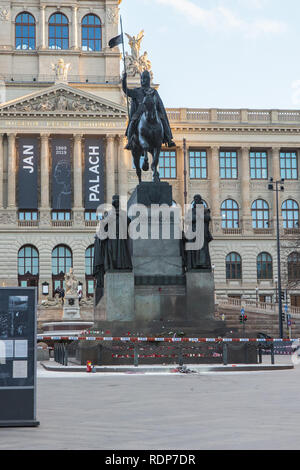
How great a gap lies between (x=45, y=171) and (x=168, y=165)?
43.5 feet

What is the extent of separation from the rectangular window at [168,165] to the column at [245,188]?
7247 millimetres

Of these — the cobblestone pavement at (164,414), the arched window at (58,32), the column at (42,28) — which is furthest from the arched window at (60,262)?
the cobblestone pavement at (164,414)

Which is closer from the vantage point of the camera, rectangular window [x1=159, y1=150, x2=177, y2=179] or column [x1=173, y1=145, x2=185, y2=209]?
column [x1=173, y1=145, x2=185, y2=209]

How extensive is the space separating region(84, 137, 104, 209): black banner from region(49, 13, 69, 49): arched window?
12.4 m

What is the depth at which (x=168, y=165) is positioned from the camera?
287 ft

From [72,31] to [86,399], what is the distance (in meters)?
79.4

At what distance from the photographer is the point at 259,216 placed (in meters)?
88.3

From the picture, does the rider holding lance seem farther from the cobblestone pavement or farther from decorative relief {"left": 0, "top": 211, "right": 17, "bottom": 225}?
decorative relief {"left": 0, "top": 211, "right": 17, "bottom": 225}

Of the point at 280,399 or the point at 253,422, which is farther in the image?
the point at 280,399

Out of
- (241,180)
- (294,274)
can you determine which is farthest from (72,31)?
(294,274)

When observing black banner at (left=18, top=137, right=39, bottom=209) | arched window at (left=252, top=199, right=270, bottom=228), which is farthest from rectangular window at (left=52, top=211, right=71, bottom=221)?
arched window at (left=252, top=199, right=270, bottom=228)

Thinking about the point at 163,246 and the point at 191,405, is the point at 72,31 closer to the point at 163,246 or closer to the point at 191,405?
the point at 163,246

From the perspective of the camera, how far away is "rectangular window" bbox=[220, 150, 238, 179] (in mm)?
89000
